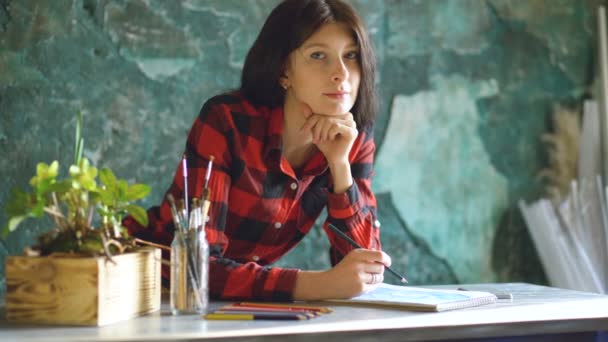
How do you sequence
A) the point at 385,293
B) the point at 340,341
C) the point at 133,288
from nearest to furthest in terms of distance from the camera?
1. the point at 340,341
2. the point at 133,288
3. the point at 385,293

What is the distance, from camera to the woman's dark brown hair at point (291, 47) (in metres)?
1.94

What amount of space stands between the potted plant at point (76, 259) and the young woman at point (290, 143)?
0.33m

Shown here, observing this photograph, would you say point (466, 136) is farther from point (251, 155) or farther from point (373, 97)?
point (251, 155)

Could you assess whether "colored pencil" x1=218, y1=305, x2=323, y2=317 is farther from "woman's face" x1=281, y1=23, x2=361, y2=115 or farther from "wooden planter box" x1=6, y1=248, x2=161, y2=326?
"woman's face" x1=281, y1=23, x2=361, y2=115

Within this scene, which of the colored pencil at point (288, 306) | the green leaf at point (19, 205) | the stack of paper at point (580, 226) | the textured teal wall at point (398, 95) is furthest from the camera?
the stack of paper at point (580, 226)

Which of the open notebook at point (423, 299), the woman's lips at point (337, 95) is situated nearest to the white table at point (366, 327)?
the open notebook at point (423, 299)

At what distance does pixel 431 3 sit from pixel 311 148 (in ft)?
4.98

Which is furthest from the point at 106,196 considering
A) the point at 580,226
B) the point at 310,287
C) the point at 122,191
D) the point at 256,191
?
the point at 580,226

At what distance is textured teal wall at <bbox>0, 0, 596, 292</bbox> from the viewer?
2854 mm

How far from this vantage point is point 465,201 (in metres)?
3.46

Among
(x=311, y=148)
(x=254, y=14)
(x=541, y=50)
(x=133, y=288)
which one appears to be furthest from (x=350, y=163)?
(x=541, y=50)

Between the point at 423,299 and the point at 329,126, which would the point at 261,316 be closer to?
the point at 423,299

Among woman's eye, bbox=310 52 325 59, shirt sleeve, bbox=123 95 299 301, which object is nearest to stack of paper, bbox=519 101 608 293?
woman's eye, bbox=310 52 325 59

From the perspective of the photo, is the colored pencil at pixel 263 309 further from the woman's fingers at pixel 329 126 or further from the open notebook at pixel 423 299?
the woman's fingers at pixel 329 126
